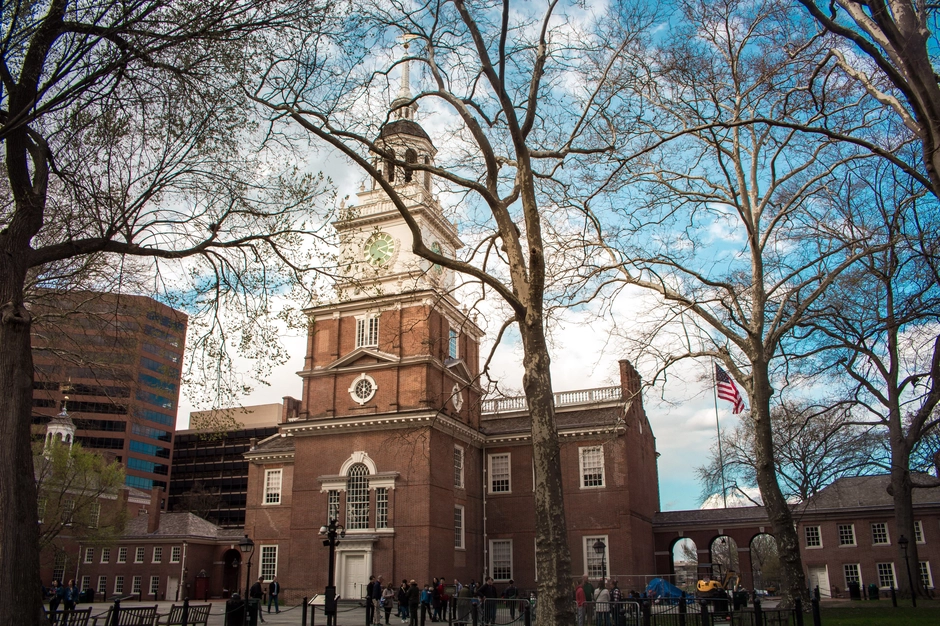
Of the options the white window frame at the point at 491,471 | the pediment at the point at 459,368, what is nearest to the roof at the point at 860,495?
the white window frame at the point at 491,471

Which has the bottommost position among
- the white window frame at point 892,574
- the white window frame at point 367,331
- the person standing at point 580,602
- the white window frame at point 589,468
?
the white window frame at point 892,574

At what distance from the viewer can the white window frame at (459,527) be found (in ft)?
113

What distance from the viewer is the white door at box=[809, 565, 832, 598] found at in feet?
134

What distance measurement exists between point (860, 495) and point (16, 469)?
44099mm

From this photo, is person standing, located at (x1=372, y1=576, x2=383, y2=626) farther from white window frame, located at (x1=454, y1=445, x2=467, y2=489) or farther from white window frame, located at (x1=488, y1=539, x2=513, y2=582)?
white window frame, located at (x1=488, y1=539, x2=513, y2=582)

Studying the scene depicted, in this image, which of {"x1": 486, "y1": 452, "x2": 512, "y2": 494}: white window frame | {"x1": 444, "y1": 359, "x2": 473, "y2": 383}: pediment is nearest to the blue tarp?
{"x1": 486, "y1": 452, "x2": 512, "y2": 494}: white window frame

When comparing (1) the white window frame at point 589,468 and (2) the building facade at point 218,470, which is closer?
(1) the white window frame at point 589,468

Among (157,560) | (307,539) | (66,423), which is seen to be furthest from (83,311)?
(66,423)

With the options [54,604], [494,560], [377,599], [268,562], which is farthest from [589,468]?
[54,604]

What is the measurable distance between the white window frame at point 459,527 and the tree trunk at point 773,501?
1900 cm

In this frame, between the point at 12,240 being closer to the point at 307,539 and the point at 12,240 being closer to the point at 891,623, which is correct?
the point at 891,623

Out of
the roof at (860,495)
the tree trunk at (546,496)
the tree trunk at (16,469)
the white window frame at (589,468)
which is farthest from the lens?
the roof at (860,495)

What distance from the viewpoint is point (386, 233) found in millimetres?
37188

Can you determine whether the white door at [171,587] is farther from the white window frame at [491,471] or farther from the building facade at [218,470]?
the building facade at [218,470]
